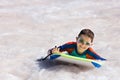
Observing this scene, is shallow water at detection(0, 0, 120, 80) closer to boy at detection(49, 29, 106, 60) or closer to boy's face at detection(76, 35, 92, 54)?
boy at detection(49, 29, 106, 60)

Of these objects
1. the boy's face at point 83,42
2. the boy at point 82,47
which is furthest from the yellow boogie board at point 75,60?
the boy's face at point 83,42

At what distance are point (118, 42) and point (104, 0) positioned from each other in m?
4.38

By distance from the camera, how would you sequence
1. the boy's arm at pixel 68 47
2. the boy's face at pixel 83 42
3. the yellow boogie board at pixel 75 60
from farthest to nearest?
the boy's arm at pixel 68 47
the boy's face at pixel 83 42
the yellow boogie board at pixel 75 60

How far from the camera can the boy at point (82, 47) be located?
494cm

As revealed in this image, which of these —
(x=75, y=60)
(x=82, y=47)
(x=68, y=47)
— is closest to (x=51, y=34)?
(x=68, y=47)

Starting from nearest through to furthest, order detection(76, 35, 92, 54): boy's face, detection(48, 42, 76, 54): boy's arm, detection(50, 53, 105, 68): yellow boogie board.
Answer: detection(50, 53, 105, 68): yellow boogie board, detection(76, 35, 92, 54): boy's face, detection(48, 42, 76, 54): boy's arm

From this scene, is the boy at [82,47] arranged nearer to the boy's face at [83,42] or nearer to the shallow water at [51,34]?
the boy's face at [83,42]

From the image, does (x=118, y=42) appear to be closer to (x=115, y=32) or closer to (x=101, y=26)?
(x=115, y=32)

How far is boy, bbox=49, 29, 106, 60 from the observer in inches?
195

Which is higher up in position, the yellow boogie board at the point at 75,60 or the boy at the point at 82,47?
the boy at the point at 82,47

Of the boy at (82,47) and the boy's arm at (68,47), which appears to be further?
the boy's arm at (68,47)

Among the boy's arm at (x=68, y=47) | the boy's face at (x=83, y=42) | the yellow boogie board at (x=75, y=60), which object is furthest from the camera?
the boy's arm at (x=68, y=47)

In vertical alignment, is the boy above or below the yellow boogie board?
above

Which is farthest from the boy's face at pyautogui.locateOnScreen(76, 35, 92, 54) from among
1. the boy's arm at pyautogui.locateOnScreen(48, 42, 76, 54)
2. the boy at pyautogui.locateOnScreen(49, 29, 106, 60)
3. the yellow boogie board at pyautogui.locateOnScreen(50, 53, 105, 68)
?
the yellow boogie board at pyautogui.locateOnScreen(50, 53, 105, 68)
